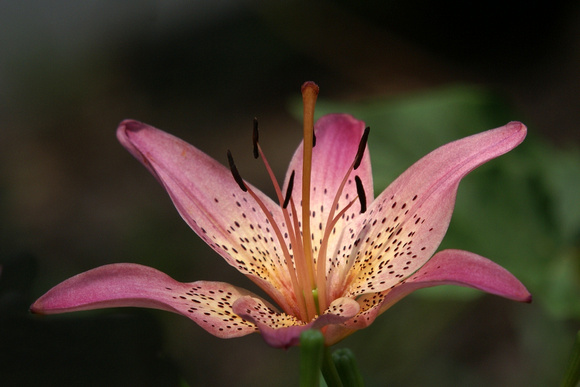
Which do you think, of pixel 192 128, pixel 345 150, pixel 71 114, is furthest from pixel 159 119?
pixel 345 150

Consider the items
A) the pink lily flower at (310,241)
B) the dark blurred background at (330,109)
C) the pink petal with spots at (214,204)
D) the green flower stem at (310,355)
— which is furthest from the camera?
the dark blurred background at (330,109)

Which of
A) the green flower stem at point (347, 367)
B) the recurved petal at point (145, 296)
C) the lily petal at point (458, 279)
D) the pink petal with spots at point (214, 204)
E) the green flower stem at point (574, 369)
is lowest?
the green flower stem at point (347, 367)

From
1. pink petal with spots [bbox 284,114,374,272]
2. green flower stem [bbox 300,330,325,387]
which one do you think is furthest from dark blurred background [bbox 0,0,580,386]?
green flower stem [bbox 300,330,325,387]

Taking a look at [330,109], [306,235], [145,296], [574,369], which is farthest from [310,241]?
[330,109]

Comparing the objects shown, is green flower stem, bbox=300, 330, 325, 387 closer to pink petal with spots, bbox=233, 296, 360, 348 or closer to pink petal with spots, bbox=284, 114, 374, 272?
pink petal with spots, bbox=233, 296, 360, 348

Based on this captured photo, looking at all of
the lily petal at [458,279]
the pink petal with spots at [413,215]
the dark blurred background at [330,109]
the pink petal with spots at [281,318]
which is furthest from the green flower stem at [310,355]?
the dark blurred background at [330,109]

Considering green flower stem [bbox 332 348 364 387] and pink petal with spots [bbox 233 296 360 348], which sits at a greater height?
pink petal with spots [bbox 233 296 360 348]

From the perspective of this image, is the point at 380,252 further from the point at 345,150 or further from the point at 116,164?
the point at 116,164

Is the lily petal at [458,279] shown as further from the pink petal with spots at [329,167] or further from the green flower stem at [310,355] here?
the pink petal with spots at [329,167]
